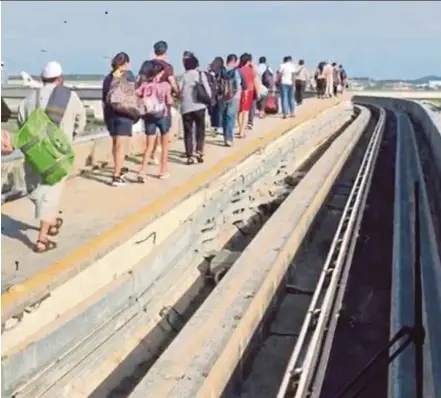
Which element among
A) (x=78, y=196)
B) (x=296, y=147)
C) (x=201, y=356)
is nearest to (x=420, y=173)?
(x=296, y=147)

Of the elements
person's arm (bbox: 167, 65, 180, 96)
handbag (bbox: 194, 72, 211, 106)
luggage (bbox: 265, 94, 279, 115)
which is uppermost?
person's arm (bbox: 167, 65, 180, 96)

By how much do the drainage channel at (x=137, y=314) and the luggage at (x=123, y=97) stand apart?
52.7 inches

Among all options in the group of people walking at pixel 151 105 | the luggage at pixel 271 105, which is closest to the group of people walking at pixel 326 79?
the luggage at pixel 271 105

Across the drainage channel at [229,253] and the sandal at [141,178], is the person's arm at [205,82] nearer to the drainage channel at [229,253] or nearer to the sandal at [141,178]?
the drainage channel at [229,253]

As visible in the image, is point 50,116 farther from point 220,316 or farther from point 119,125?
point 119,125

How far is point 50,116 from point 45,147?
17.6 inches

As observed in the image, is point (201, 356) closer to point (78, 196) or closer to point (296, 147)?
point (78, 196)

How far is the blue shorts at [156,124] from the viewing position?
12281mm

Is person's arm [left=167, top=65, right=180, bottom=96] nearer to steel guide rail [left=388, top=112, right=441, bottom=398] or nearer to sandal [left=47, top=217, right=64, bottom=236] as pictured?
steel guide rail [left=388, top=112, right=441, bottom=398]

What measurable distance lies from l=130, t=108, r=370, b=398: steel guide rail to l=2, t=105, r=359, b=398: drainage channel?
55 centimetres

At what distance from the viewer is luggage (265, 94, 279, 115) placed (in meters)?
27.5

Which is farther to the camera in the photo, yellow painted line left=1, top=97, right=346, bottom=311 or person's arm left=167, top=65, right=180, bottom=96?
person's arm left=167, top=65, right=180, bottom=96

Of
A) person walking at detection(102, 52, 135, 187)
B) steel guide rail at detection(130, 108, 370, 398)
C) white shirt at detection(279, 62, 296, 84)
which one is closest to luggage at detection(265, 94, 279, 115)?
white shirt at detection(279, 62, 296, 84)

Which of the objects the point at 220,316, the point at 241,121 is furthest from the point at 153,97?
the point at 241,121
